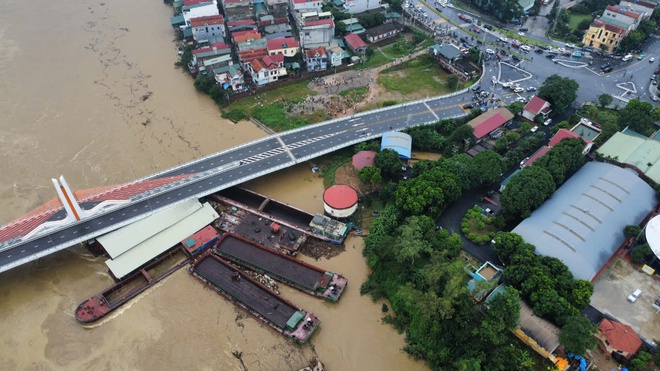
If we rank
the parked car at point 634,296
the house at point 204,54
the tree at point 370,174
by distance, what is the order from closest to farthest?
the parked car at point 634,296 < the tree at point 370,174 < the house at point 204,54

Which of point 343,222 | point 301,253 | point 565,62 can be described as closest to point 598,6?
point 565,62

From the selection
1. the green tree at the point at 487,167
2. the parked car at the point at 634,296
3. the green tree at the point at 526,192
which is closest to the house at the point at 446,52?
the green tree at the point at 487,167

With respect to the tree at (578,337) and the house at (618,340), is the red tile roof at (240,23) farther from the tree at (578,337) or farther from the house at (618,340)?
the house at (618,340)

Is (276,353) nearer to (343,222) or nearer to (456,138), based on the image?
(343,222)

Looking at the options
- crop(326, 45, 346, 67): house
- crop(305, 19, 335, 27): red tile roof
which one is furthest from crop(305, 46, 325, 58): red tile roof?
crop(305, 19, 335, 27): red tile roof

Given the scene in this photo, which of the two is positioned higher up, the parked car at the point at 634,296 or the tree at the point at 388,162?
the tree at the point at 388,162

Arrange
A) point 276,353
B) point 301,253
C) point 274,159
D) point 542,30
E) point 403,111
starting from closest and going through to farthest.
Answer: point 276,353 < point 301,253 < point 274,159 < point 403,111 < point 542,30

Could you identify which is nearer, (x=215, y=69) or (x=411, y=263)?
(x=411, y=263)
